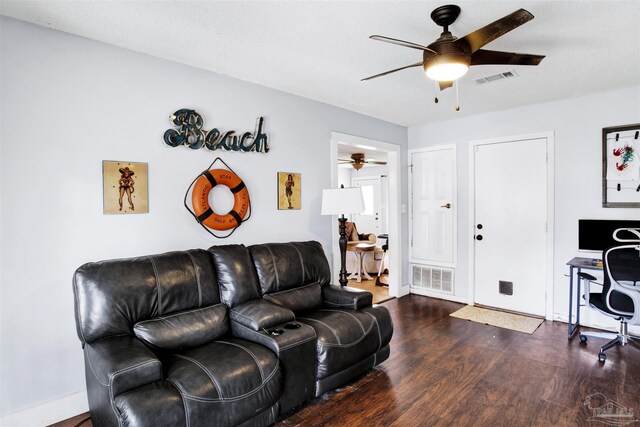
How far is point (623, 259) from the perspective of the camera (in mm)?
2955

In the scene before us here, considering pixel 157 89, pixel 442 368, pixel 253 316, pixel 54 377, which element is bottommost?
pixel 442 368

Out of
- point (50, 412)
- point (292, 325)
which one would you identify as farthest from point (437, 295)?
point (50, 412)

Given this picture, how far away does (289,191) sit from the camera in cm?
371

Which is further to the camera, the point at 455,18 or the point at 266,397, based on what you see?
the point at 455,18

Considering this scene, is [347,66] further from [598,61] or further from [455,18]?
[598,61]

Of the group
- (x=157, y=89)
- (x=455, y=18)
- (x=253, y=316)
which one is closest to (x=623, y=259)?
(x=455, y=18)

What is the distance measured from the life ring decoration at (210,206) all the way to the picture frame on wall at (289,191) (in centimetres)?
41

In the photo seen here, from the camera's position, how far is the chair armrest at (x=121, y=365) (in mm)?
1716

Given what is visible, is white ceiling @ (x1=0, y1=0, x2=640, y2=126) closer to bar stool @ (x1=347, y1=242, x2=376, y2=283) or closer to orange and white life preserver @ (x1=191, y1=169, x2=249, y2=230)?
orange and white life preserver @ (x1=191, y1=169, x2=249, y2=230)

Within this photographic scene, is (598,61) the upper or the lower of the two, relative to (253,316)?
upper

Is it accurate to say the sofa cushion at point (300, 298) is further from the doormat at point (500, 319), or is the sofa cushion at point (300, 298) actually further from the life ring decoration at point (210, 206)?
the doormat at point (500, 319)

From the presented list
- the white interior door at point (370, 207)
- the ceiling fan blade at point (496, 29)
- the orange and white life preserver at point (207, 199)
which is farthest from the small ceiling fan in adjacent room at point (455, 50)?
the white interior door at point (370, 207)

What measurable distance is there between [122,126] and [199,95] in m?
0.70

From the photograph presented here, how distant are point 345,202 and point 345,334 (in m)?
1.34
